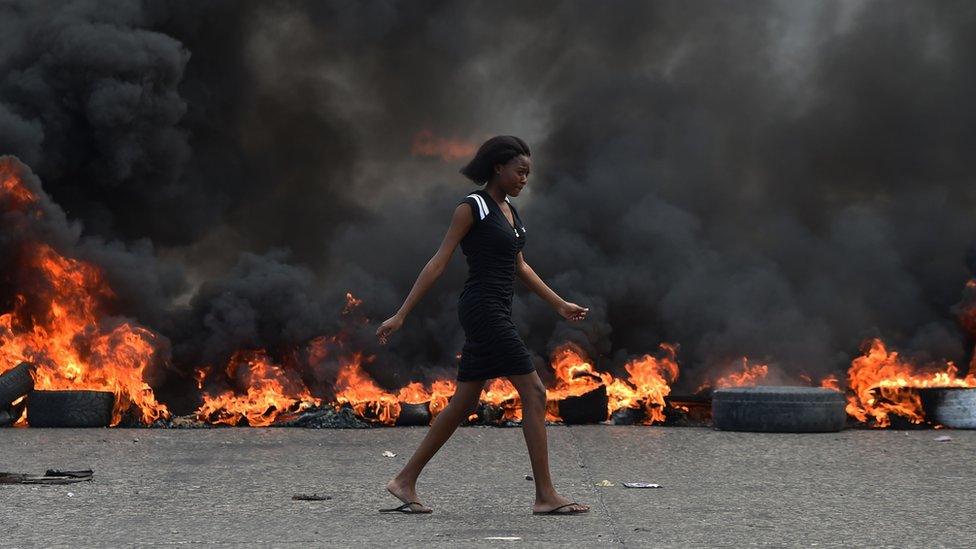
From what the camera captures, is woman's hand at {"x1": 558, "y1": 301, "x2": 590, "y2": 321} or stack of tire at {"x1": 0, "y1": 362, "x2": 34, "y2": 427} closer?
woman's hand at {"x1": 558, "y1": 301, "x2": 590, "y2": 321}

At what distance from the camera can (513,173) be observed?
16.8 feet

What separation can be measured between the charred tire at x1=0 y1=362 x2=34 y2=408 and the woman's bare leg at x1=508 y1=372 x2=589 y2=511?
26.7ft

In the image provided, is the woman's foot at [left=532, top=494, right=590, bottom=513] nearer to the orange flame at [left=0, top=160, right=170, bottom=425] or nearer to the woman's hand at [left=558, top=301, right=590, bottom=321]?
the woman's hand at [left=558, top=301, right=590, bottom=321]

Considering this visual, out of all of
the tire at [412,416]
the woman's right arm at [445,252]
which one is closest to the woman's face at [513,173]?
the woman's right arm at [445,252]

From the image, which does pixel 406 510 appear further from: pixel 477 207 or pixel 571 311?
pixel 477 207

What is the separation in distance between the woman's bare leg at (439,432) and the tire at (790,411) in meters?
5.40

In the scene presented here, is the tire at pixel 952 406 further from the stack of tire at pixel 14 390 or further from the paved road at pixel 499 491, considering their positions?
the stack of tire at pixel 14 390

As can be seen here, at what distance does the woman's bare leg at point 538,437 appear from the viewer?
4.90 meters

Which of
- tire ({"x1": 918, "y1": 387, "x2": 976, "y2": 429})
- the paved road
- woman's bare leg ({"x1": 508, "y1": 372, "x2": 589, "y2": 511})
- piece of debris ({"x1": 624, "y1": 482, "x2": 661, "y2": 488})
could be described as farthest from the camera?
tire ({"x1": 918, "y1": 387, "x2": 976, "y2": 429})

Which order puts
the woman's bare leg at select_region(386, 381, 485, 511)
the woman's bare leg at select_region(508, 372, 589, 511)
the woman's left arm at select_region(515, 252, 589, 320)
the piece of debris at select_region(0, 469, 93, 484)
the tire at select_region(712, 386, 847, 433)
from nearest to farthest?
the woman's bare leg at select_region(508, 372, 589, 511)
the woman's bare leg at select_region(386, 381, 485, 511)
the woman's left arm at select_region(515, 252, 589, 320)
the piece of debris at select_region(0, 469, 93, 484)
the tire at select_region(712, 386, 847, 433)

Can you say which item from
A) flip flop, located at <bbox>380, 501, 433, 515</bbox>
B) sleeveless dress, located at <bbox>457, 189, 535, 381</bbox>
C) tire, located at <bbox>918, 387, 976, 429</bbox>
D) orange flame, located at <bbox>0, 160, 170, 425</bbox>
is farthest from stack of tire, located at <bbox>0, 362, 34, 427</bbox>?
tire, located at <bbox>918, 387, 976, 429</bbox>

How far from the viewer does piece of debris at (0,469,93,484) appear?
20.4ft

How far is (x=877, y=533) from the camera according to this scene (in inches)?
175

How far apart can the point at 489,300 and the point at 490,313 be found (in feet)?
0.21
